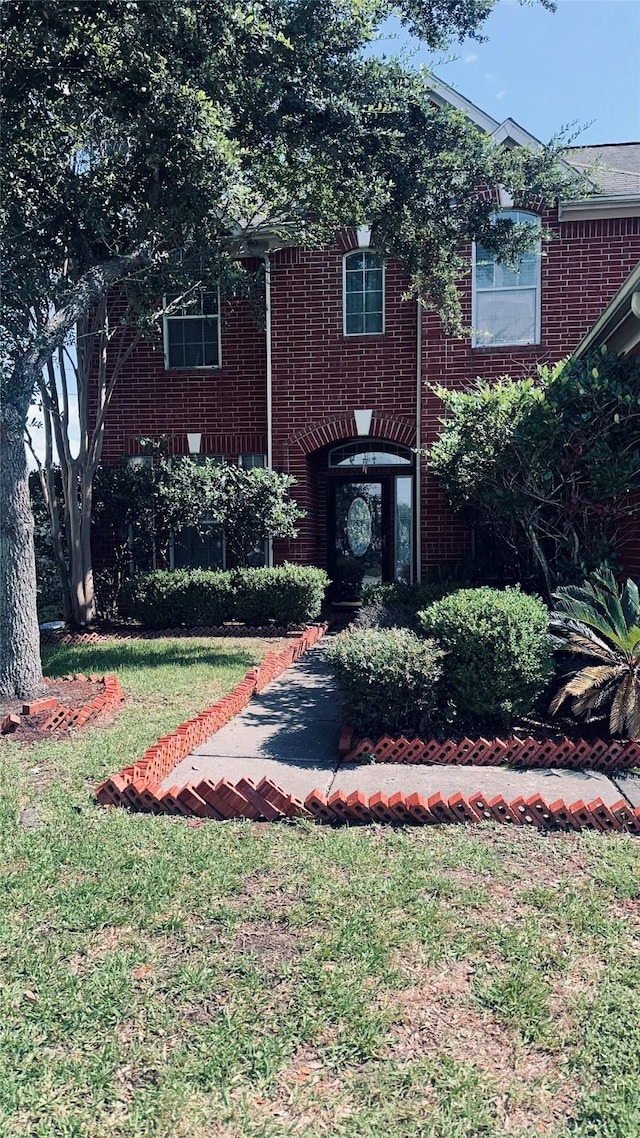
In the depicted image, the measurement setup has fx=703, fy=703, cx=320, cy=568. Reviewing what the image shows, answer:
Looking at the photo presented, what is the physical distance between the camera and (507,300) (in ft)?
35.2

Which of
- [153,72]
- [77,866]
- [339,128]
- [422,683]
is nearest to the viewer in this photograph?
[77,866]

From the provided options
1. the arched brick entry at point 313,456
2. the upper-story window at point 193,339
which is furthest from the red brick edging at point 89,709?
the upper-story window at point 193,339

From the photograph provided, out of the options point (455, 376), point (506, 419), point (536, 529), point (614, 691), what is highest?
point (455, 376)

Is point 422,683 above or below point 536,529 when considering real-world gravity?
below

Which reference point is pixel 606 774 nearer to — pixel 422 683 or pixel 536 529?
pixel 422 683

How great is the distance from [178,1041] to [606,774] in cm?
341

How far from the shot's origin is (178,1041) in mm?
2428

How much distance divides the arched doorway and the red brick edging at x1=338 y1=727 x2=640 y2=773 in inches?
274

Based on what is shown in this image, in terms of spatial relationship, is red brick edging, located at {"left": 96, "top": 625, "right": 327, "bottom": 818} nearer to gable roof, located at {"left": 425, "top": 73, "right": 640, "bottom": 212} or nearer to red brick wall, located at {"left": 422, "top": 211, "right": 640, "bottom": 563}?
red brick wall, located at {"left": 422, "top": 211, "right": 640, "bottom": 563}

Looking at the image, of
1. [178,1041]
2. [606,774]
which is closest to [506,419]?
[606,774]

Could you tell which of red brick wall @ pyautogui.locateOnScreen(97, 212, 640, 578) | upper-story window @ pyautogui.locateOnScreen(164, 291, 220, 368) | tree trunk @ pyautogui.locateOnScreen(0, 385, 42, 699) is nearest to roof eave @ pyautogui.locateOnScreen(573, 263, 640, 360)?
red brick wall @ pyautogui.locateOnScreen(97, 212, 640, 578)

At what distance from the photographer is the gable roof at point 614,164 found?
34.3ft

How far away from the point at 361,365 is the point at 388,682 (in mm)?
7523

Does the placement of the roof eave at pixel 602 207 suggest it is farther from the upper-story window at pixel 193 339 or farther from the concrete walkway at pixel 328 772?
the concrete walkway at pixel 328 772
